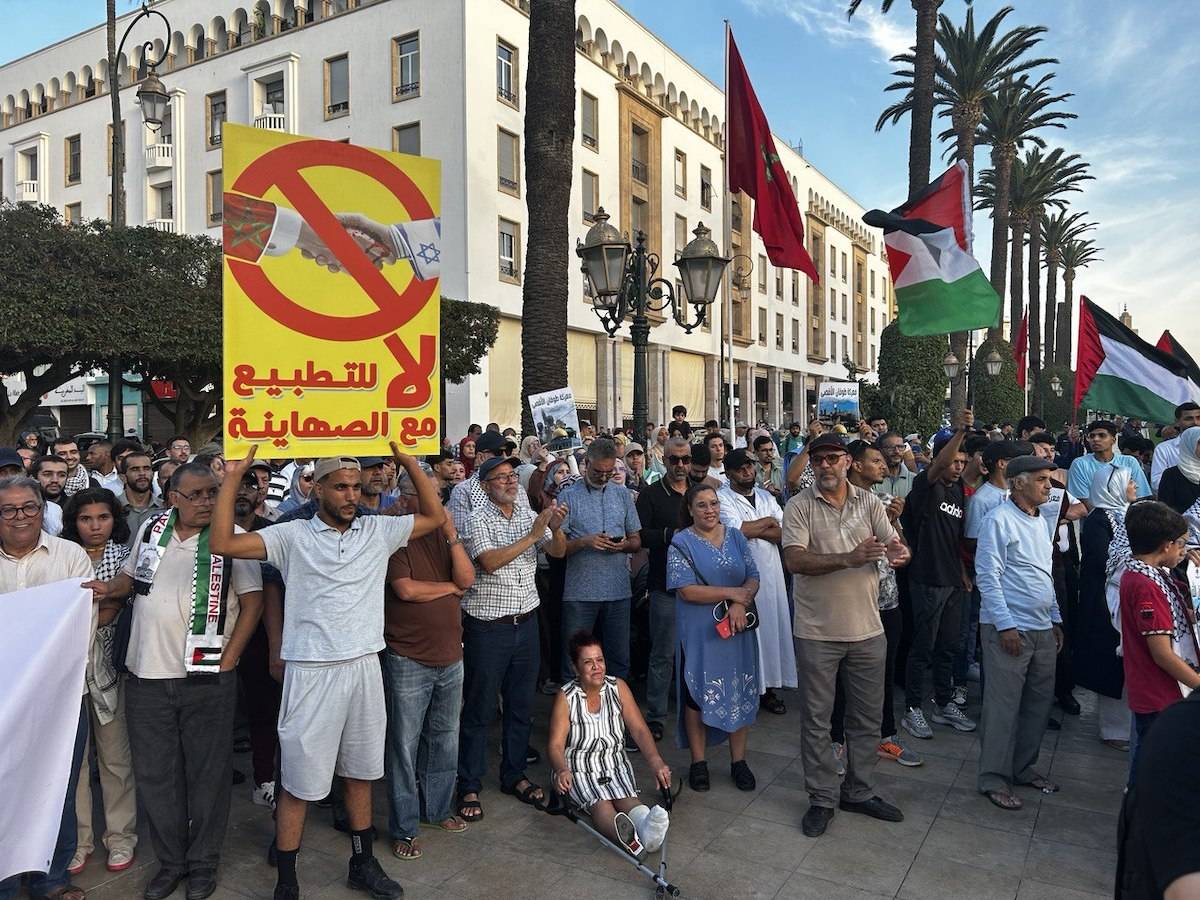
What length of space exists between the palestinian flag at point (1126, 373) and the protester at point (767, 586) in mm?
4286

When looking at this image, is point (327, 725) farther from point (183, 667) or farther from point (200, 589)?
point (200, 589)

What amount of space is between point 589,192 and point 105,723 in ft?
97.8

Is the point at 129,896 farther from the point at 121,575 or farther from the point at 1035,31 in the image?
the point at 1035,31

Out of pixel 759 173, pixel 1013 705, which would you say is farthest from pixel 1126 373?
pixel 759 173

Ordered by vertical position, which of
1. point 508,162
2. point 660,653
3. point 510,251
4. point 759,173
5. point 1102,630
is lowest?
point 660,653

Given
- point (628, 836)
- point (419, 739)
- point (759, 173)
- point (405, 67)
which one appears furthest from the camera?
point (405, 67)

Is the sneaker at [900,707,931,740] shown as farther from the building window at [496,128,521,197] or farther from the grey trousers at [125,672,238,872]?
the building window at [496,128,521,197]

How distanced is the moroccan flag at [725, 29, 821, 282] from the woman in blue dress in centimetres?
690

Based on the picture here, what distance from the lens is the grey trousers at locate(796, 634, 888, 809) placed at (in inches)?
175

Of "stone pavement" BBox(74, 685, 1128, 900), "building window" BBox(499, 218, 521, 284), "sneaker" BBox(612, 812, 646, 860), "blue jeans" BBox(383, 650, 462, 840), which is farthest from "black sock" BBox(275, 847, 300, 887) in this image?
"building window" BBox(499, 218, 521, 284)

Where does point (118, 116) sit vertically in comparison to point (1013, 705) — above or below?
above

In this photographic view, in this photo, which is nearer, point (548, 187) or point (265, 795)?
point (265, 795)

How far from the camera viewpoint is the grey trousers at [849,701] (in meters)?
4.46

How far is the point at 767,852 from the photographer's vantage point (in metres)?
4.08
